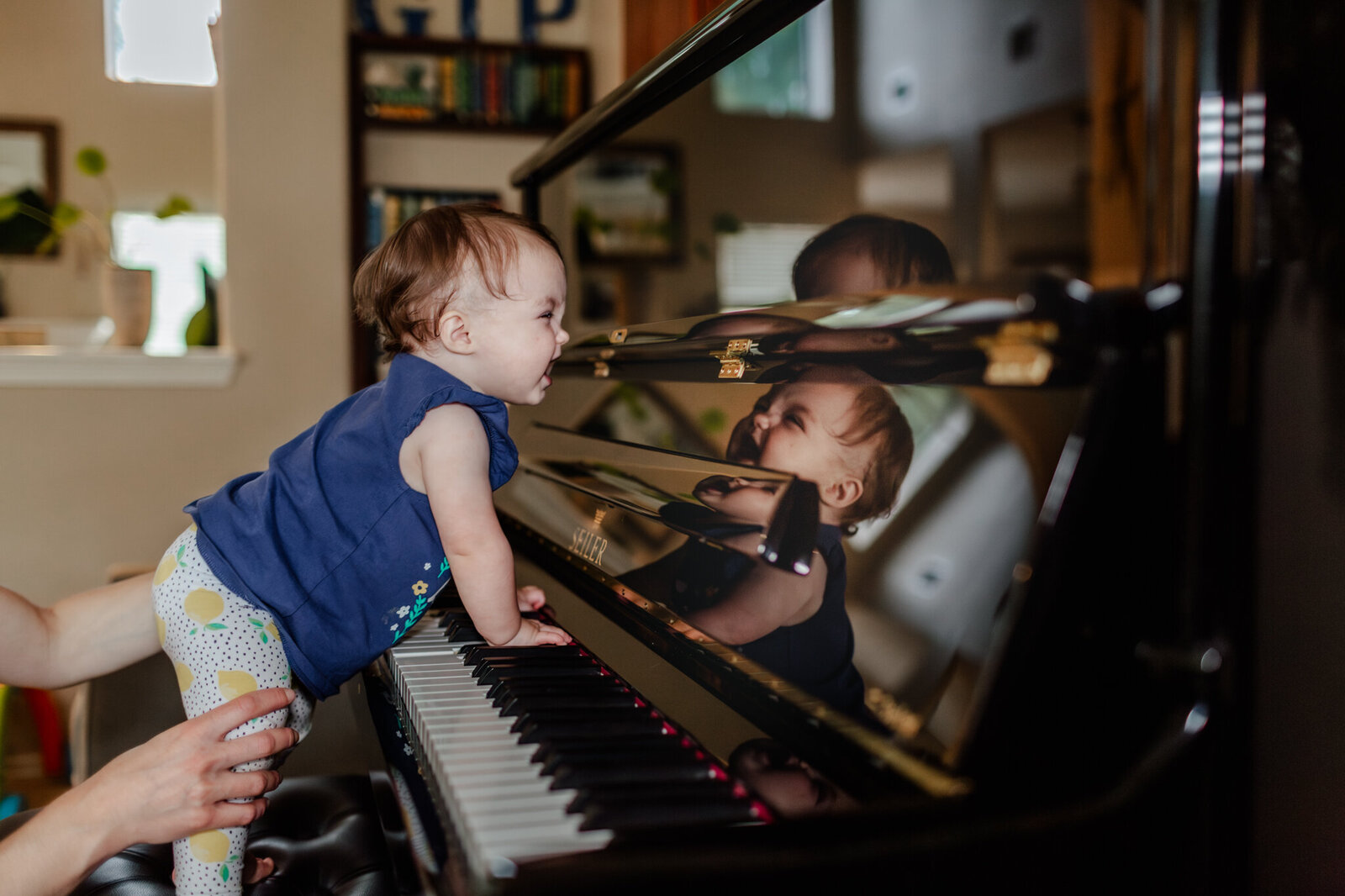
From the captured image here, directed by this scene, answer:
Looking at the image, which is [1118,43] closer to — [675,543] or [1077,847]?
[1077,847]

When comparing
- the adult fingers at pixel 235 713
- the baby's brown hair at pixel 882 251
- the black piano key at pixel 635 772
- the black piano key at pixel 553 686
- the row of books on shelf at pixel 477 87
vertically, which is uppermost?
the row of books on shelf at pixel 477 87

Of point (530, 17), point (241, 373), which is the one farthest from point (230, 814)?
point (530, 17)

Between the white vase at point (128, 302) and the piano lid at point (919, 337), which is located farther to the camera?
the white vase at point (128, 302)

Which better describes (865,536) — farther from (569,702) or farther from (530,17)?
(530,17)

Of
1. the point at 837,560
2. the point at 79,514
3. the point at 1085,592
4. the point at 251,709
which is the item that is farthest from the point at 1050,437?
the point at 79,514

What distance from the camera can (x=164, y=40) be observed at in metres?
4.35

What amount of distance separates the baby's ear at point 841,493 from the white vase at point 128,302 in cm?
284

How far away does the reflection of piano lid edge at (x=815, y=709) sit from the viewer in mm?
542

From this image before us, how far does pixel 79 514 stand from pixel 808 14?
9.46 ft

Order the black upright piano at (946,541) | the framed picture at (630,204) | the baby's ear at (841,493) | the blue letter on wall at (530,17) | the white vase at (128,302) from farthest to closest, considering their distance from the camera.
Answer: the blue letter on wall at (530,17), the white vase at (128,302), the framed picture at (630,204), the baby's ear at (841,493), the black upright piano at (946,541)

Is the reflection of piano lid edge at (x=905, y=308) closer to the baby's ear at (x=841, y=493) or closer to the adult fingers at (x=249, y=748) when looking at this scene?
the baby's ear at (x=841, y=493)

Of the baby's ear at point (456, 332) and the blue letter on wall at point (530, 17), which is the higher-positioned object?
the blue letter on wall at point (530, 17)

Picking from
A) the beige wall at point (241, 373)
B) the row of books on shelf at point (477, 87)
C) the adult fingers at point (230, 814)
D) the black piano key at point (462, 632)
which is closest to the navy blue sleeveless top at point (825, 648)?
the black piano key at point (462, 632)

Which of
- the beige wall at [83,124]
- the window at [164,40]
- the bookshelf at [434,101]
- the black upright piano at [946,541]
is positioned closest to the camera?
the black upright piano at [946,541]
